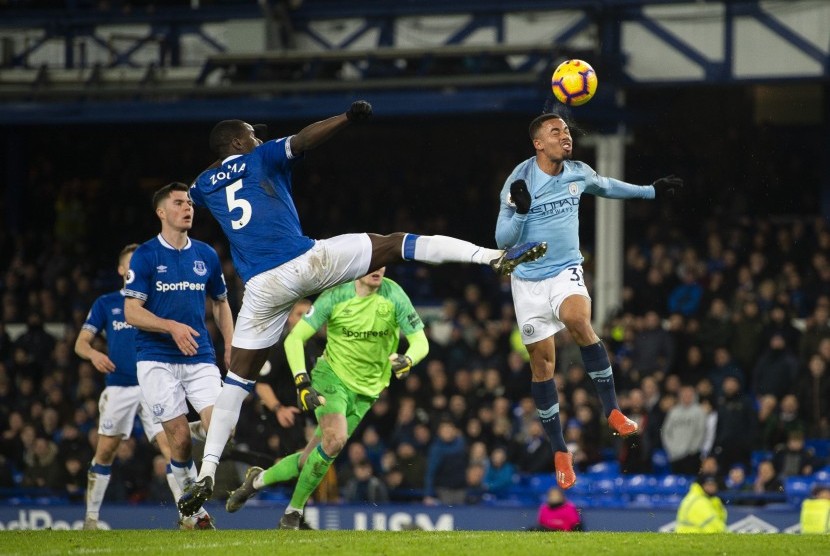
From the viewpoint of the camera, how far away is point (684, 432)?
17.6 m

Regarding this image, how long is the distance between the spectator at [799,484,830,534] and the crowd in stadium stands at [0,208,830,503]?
85 centimetres

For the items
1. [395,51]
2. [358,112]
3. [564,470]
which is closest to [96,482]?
[564,470]

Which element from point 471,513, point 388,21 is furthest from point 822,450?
point 388,21

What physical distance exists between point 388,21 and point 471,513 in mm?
8697

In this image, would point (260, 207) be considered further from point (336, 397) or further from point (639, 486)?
point (639, 486)

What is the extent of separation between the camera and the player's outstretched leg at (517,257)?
9586 mm

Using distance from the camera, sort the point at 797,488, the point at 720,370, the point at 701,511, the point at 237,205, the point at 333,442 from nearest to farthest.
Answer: the point at 237,205
the point at 333,442
the point at 701,511
the point at 797,488
the point at 720,370

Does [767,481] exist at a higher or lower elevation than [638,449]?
lower

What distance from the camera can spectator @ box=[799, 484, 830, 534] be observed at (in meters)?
15.3

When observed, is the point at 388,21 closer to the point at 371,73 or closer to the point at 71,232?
the point at 371,73

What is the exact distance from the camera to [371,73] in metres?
22.2

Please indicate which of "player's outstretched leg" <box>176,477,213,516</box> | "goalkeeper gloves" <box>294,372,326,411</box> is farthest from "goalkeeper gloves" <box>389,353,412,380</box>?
"player's outstretched leg" <box>176,477,213,516</box>

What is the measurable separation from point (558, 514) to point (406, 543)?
638 centimetres

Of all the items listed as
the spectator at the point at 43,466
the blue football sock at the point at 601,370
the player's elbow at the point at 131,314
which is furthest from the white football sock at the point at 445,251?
the spectator at the point at 43,466
